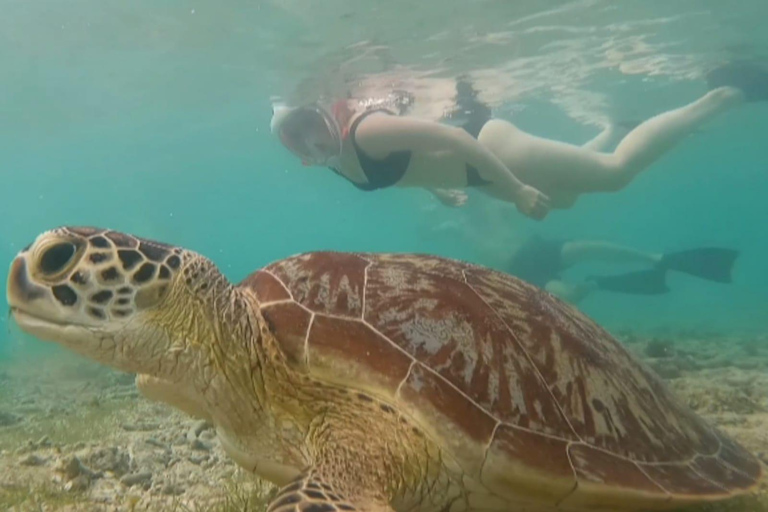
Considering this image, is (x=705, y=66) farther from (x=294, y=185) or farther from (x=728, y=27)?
(x=294, y=185)

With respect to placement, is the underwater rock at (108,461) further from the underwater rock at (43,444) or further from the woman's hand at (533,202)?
the woman's hand at (533,202)

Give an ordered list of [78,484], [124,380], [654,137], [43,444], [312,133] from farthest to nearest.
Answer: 1. [124,380]
2. [654,137]
3. [312,133]
4. [43,444]
5. [78,484]

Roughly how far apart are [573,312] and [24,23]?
17.5 m

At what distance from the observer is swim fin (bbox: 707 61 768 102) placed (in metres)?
13.1

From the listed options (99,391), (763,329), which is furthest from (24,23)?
(763,329)

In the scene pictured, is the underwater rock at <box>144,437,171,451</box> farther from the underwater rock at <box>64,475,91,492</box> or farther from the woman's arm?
the woman's arm

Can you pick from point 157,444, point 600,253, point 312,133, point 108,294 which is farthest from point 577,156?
point 108,294

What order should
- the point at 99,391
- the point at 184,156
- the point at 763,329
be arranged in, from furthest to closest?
1. the point at 184,156
2. the point at 763,329
3. the point at 99,391

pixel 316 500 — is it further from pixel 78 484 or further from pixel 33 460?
pixel 33 460

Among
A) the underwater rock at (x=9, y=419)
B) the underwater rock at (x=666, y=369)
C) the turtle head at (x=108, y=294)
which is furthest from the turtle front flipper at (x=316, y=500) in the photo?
the underwater rock at (x=9, y=419)

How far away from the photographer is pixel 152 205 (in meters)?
69.9

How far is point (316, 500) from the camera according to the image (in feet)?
5.50

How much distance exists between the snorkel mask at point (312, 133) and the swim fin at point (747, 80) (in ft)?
36.7

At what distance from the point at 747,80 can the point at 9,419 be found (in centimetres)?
1644
